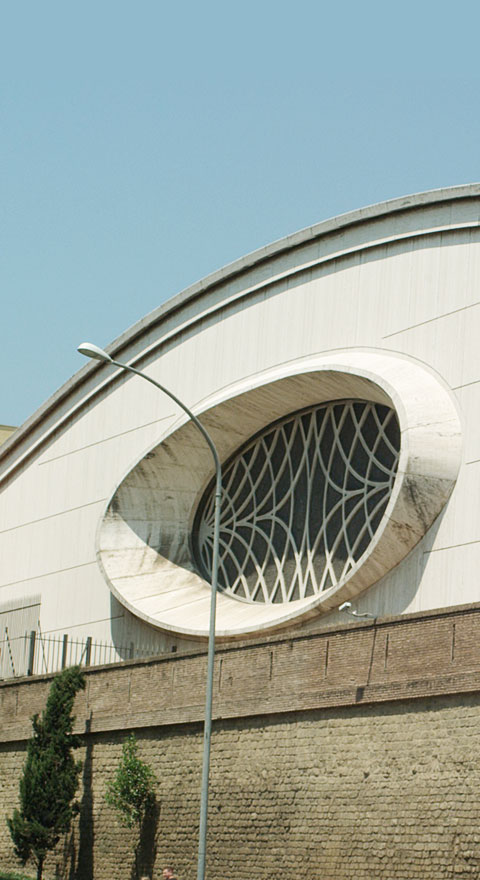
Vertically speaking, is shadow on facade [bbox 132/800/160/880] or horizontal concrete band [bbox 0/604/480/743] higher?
horizontal concrete band [bbox 0/604/480/743]

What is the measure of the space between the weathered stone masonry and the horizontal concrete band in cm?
2

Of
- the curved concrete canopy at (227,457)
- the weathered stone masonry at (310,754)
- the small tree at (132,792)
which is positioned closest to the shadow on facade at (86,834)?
the weathered stone masonry at (310,754)

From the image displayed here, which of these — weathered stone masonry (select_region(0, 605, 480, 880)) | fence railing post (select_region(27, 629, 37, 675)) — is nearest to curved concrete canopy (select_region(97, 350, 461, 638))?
weathered stone masonry (select_region(0, 605, 480, 880))

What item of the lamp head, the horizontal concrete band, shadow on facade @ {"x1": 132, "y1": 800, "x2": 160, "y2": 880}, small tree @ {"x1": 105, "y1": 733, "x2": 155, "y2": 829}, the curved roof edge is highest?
the curved roof edge

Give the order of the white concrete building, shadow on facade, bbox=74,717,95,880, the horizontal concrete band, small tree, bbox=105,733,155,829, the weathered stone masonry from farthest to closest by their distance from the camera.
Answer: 1. shadow on facade, bbox=74,717,95,880
2. the white concrete building
3. small tree, bbox=105,733,155,829
4. the horizontal concrete band
5. the weathered stone masonry

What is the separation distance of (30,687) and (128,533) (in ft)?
14.4

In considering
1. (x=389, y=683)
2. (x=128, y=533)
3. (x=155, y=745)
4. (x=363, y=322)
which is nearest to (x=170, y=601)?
(x=128, y=533)

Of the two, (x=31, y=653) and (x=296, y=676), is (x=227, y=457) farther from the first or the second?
(x=296, y=676)

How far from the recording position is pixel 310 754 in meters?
20.2

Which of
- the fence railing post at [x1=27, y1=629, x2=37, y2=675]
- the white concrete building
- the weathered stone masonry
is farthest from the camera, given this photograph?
the fence railing post at [x1=27, y1=629, x2=37, y2=675]

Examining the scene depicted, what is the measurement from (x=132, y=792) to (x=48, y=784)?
222cm

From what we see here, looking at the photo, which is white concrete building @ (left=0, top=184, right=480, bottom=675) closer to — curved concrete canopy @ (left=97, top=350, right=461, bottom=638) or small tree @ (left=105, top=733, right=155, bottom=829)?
curved concrete canopy @ (left=97, top=350, right=461, bottom=638)

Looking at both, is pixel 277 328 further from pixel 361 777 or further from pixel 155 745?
pixel 361 777

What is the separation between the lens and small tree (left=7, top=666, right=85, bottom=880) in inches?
955
